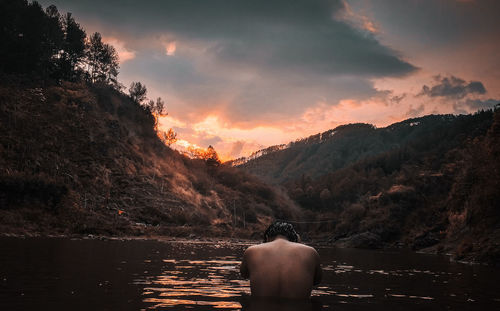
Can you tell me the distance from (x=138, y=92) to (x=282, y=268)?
108700 mm

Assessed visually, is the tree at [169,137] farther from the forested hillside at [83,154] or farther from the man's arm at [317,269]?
the man's arm at [317,269]

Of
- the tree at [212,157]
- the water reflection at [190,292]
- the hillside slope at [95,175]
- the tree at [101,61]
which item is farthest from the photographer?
the tree at [212,157]

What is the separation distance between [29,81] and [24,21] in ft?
38.8

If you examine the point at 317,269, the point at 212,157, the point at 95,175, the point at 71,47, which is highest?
the point at 71,47

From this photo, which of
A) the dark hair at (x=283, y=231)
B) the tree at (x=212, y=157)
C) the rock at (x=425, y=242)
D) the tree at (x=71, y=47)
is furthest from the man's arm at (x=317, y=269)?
the tree at (x=212, y=157)

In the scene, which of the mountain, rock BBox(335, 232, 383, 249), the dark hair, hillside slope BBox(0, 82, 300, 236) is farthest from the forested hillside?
the dark hair

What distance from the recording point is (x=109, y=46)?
102m

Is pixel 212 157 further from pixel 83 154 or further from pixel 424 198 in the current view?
pixel 424 198

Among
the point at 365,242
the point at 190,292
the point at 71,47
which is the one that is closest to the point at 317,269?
the point at 190,292

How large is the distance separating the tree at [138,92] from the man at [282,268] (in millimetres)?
107010

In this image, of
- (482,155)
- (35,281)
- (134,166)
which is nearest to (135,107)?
(134,166)

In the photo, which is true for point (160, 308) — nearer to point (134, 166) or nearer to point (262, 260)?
point (262, 260)

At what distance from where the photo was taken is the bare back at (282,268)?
7.04 metres

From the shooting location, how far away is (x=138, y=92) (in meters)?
109
